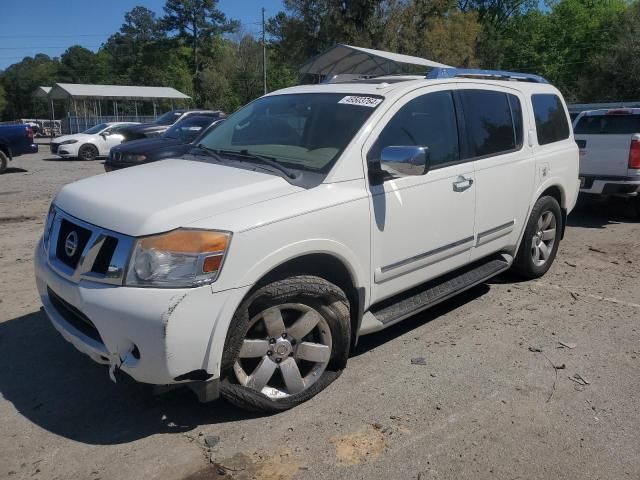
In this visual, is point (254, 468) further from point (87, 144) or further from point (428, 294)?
point (87, 144)

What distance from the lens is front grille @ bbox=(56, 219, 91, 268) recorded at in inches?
118

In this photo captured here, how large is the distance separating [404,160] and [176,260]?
1.47 meters

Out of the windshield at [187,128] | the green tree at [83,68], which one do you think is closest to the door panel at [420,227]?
the windshield at [187,128]

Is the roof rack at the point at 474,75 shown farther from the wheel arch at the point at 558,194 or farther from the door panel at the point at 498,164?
the wheel arch at the point at 558,194

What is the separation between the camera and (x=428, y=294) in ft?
13.4

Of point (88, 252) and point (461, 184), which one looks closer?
point (88, 252)

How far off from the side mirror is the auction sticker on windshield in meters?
0.48

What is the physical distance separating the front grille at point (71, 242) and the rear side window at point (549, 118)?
4.07 meters

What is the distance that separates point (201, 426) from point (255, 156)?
68.4 inches

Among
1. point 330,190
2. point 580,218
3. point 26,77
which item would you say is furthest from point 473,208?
point 26,77

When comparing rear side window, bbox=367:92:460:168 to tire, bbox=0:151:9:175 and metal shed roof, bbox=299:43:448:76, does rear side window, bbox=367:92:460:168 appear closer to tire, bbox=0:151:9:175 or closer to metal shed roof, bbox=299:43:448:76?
metal shed roof, bbox=299:43:448:76

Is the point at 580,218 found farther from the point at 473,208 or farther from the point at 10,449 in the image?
the point at 10,449

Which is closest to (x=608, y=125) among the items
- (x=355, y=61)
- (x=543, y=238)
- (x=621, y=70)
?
(x=543, y=238)

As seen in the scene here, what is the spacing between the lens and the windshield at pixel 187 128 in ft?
41.3
